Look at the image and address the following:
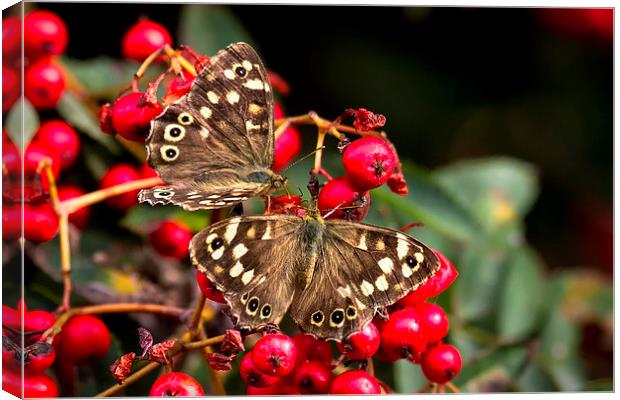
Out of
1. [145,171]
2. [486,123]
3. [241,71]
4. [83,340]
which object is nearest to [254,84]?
[241,71]

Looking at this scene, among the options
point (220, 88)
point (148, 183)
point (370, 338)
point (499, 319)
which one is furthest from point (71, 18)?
point (499, 319)

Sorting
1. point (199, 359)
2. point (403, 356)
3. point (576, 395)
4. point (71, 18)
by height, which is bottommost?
point (576, 395)

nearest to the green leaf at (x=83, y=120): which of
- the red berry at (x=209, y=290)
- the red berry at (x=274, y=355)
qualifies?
the red berry at (x=209, y=290)

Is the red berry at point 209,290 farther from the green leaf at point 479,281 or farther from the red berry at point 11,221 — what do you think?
the green leaf at point 479,281

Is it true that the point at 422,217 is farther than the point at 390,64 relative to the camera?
No

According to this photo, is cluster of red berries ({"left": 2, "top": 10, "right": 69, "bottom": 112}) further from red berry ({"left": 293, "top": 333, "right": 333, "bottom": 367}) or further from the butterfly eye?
red berry ({"left": 293, "top": 333, "right": 333, "bottom": 367})

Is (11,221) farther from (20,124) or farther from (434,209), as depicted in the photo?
(434,209)

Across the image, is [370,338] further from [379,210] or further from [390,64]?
[390,64]
